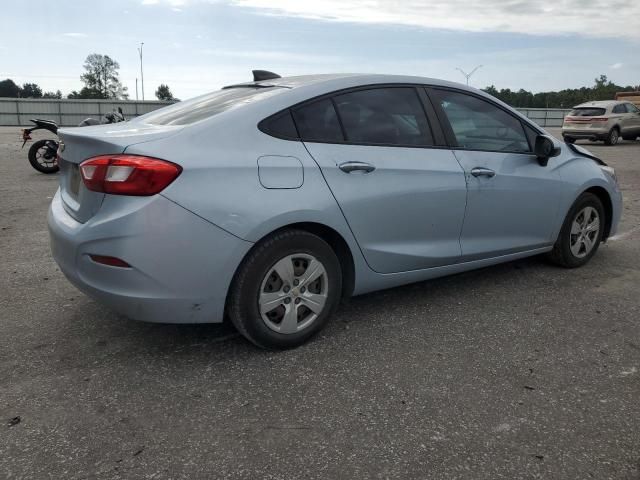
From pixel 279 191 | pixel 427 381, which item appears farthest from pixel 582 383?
pixel 279 191

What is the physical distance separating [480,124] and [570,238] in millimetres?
1387

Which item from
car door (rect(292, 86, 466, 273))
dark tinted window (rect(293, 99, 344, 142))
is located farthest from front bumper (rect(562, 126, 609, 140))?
dark tinted window (rect(293, 99, 344, 142))

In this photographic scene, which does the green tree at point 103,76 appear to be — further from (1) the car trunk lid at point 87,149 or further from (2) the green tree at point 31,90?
(1) the car trunk lid at point 87,149

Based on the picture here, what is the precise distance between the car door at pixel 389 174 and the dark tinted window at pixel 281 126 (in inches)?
2.5

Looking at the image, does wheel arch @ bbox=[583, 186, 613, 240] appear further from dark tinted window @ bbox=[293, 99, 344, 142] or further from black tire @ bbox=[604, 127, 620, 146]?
black tire @ bbox=[604, 127, 620, 146]

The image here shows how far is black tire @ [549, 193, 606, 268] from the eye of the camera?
4.64 meters

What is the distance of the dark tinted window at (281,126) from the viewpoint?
306cm

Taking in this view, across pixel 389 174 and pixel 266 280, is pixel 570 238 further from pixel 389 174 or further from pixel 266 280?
pixel 266 280

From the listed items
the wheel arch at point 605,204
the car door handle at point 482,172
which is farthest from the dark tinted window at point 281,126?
the wheel arch at point 605,204

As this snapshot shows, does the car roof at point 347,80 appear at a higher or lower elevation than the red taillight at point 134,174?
higher

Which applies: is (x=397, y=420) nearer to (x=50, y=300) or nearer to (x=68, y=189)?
(x=68, y=189)

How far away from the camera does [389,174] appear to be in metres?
3.42

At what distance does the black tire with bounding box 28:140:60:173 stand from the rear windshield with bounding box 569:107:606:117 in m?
17.5

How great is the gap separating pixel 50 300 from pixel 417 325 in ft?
8.24
